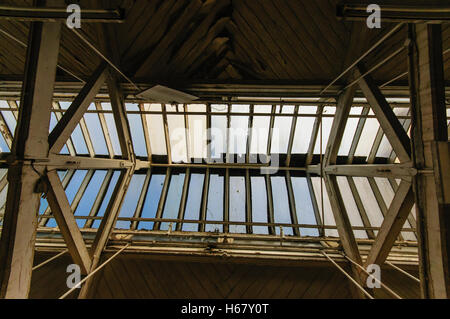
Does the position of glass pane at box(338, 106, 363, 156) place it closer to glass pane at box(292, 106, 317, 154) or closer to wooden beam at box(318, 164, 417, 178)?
glass pane at box(292, 106, 317, 154)

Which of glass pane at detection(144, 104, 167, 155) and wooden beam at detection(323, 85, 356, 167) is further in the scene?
glass pane at detection(144, 104, 167, 155)

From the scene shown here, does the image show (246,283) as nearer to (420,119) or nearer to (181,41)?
(420,119)

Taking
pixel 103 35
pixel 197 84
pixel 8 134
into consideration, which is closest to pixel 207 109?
pixel 197 84

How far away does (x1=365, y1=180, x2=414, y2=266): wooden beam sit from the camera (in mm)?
2248

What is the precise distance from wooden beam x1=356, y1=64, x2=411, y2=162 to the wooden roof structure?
3 cm

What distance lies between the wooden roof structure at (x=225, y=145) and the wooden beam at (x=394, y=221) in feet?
0.07

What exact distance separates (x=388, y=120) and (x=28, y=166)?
3851 millimetres

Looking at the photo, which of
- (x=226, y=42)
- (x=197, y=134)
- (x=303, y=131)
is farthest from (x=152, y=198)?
(x=303, y=131)

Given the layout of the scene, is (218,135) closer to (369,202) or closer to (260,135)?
(260,135)

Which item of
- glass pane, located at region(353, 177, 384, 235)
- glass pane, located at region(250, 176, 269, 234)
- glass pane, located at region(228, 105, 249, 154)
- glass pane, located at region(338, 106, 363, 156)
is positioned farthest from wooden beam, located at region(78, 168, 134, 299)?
glass pane, located at region(353, 177, 384, 235)

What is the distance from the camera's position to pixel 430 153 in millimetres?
2010

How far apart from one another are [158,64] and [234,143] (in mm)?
3144

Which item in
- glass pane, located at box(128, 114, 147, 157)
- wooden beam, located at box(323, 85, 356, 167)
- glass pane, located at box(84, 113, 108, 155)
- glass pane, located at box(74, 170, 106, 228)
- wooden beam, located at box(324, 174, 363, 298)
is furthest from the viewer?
glass pane, located at box(84, 113, 108, 155)

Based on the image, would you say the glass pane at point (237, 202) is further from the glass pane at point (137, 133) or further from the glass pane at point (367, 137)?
the glass pane at point (367, 137)
